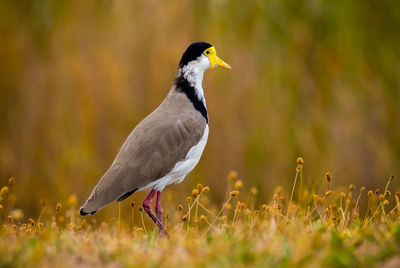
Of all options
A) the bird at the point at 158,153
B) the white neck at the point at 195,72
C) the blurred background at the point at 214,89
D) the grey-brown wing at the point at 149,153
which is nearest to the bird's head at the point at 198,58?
the white neck at the point at 195,72

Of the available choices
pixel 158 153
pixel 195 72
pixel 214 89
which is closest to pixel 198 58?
pixel 195 72

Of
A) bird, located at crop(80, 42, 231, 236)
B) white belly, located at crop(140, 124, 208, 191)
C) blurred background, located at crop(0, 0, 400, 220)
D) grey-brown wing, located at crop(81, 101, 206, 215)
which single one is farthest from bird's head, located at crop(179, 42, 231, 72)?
blurred background, located at crop(0, 0, 400, 220)

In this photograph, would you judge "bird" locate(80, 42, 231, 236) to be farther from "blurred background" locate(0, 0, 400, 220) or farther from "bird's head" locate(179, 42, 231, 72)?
"blurred background" locate(0, 0, 400, 220)

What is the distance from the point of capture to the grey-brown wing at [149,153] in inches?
170

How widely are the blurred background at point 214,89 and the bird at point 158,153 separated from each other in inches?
93.4

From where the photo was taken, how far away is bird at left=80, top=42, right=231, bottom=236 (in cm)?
432

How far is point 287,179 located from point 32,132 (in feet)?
10.4

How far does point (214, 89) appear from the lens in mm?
7211

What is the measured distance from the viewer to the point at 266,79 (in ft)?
24.1

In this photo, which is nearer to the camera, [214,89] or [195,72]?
[195,72]

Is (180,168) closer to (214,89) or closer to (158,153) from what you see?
(158,153)

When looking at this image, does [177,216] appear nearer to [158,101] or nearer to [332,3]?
[158,101]

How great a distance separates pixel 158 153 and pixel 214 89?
2.87 m

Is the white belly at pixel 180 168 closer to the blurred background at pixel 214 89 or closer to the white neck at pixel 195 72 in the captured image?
the white neck at pixel 195 72
